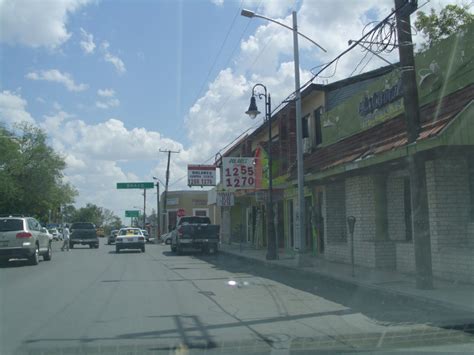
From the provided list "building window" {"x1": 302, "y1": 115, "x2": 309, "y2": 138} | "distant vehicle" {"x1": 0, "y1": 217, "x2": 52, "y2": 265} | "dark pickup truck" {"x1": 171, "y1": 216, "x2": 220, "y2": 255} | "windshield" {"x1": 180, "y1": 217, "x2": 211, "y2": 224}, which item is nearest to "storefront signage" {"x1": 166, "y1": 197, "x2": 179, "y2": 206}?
"windshield" {"x1": 180, "y1": 217, "x2": 211, "y2": 224}

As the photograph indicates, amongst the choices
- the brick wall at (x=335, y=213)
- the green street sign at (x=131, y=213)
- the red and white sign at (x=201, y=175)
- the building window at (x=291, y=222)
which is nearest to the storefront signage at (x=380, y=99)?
the brick wall at (x=335, y=213)

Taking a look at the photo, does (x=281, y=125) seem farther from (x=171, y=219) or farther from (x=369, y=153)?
(x=171, y=219)

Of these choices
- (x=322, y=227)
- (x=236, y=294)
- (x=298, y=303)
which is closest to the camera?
(x=298, y=303)

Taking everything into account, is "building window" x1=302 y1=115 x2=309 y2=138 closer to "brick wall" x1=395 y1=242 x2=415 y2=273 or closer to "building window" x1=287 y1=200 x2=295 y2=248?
"building window" x1=287 y1=200 x2=295 y2=248

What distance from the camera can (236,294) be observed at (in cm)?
1286

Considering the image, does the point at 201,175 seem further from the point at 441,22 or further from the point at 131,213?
the point at 131,213

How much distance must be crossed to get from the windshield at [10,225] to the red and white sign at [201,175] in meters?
21.9

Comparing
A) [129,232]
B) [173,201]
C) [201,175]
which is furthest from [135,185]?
[129,232]

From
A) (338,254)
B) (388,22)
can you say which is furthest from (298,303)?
(338,254)

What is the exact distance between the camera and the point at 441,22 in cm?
2620

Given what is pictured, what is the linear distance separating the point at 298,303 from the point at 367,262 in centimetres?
707

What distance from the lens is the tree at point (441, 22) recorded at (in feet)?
83.7

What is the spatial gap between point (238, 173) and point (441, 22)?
485 inches

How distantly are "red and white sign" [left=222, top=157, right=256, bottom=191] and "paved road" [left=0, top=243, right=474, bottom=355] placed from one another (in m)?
12.2
